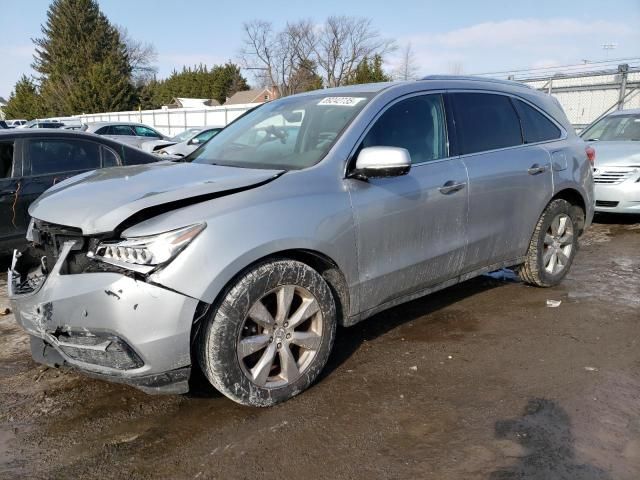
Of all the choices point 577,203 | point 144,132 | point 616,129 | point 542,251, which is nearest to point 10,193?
point 542,251

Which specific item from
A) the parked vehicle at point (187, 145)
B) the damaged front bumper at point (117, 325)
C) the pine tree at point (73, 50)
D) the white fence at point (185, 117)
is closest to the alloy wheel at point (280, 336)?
the damaged front bumper at point (117, 325)

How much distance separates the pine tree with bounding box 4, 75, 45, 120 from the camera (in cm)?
6356

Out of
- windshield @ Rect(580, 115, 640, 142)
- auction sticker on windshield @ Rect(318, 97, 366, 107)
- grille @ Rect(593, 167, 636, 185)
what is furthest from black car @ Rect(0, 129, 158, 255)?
windshield @ Rect(580, 115, 640, 142)

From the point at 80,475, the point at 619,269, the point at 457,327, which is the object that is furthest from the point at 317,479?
the point at 619,269

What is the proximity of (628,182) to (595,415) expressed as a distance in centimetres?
563

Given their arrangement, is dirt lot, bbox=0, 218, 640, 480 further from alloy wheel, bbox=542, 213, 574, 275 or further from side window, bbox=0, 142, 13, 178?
side window, bbox=0, 142, 13, 178

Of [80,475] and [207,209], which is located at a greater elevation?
[207,209]

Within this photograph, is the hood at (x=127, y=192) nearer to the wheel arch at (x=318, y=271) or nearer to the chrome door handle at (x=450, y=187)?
the wheel arch at (x=318, y=271)

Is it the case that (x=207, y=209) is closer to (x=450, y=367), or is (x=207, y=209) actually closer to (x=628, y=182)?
(x=450, y=367)

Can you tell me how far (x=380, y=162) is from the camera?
10.0 feet

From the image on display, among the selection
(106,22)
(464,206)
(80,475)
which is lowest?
(80,475)

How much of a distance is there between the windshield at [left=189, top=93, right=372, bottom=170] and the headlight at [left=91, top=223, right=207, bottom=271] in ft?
2.97

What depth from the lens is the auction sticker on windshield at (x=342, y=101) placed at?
3.55 m

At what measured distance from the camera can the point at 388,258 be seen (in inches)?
132
